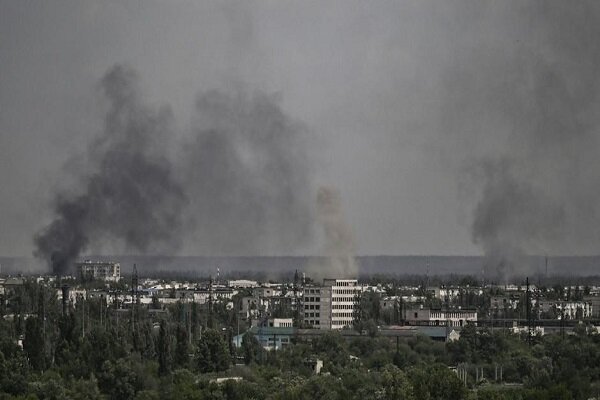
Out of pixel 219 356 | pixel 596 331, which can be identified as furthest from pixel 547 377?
pixel 596 331

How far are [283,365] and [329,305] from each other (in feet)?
65.5

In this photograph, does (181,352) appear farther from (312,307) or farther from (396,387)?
(312,307)

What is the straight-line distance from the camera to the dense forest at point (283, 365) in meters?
31.8

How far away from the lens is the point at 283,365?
40.0 meters

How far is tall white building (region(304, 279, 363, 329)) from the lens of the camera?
59312 millimetres

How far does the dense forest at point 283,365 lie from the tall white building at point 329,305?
9675mm

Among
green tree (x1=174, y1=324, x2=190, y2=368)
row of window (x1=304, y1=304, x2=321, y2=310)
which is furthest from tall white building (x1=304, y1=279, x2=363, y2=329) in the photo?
green tree (x1=174, y1=324, x2=190, y2=368)

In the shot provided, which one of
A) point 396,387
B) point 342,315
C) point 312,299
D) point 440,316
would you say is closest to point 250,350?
point 396,387

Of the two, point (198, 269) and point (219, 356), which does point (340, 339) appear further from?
point (198, 269)

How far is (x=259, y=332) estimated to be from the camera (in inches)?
2002

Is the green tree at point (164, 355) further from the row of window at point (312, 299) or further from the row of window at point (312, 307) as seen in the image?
the row of window at point (312, 299)

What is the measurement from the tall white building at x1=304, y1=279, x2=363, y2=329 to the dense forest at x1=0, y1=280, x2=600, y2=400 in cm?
967

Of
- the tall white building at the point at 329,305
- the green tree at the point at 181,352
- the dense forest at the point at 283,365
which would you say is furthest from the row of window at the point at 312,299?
the green tree at the point at 181,352

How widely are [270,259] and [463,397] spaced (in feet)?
496
